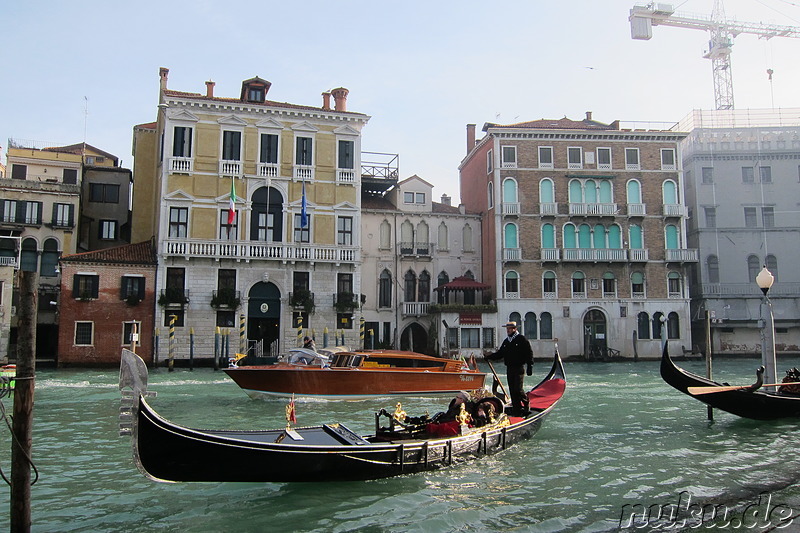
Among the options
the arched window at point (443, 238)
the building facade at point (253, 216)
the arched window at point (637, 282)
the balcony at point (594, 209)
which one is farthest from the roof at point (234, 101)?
the arched window at point (637, 282)

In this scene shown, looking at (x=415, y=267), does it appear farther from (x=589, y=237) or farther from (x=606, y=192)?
(x=606, y=192)

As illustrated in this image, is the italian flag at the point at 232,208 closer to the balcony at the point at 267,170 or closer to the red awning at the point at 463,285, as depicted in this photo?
the balcony at the point at 267,170

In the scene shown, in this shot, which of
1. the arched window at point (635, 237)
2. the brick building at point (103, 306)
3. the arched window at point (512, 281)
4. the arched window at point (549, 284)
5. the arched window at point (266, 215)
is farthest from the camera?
the arched window at point (635, 237)

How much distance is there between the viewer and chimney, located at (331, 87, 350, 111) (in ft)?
81.1

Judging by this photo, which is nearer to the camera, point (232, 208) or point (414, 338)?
point (232, 208)

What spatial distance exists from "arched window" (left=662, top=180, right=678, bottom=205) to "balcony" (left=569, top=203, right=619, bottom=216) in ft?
8.47

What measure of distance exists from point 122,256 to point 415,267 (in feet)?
37.9

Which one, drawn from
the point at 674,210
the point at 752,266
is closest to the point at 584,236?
the point at 674,210

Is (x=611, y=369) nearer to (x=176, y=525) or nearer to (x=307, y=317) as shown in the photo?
(x=307, y=317)

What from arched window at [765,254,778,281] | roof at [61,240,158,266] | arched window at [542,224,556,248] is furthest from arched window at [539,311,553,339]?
roof at [61,240,158,266]

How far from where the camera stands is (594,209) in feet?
88.3

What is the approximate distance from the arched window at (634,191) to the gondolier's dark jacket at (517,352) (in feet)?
68.1

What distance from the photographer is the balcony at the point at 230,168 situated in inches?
894

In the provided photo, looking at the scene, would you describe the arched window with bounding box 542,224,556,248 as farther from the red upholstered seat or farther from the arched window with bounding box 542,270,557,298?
the red upholstered seat
